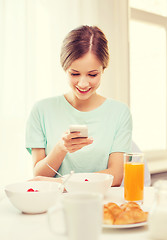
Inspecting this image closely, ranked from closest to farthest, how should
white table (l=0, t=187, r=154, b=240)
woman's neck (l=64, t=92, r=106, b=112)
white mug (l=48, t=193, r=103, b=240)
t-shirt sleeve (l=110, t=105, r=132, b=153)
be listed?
white mug (l=48, t=193, r=103, b=240) → white table (l=0, t=187, r=154, b=240) → t-shirt sleeve (l=110, t=105, r=132, b=153) → woman's neck (l=64, t=92, r=106, b=112)

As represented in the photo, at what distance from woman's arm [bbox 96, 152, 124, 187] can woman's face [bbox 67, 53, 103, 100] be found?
309mm

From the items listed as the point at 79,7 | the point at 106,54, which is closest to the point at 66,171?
the point at 106,54

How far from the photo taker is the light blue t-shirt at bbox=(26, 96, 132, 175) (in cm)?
168

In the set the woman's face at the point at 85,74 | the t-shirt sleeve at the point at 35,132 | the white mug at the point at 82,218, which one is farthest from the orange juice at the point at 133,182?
the t-shirt sleeve at the point at 35,132

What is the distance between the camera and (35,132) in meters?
1.70

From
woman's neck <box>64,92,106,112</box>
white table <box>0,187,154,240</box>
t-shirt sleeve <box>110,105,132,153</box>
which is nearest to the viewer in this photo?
white table <box>0,187,154,240</box>

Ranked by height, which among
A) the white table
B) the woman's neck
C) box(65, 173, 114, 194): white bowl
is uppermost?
the woman's neck

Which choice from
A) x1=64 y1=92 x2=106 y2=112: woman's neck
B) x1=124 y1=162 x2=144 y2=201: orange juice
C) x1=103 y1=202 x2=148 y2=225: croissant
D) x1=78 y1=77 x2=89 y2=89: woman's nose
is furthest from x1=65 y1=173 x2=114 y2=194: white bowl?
x1=64 y1=92 x2=106 y2=112: woman's neck

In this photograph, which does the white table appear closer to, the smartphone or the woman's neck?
the smartphone

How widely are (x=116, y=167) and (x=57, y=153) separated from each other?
0.27 m

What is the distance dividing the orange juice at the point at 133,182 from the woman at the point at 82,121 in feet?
1.07

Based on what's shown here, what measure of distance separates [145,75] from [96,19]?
36.2 inches

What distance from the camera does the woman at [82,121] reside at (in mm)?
1559

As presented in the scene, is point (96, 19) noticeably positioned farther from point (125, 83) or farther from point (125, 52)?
point (125, 83)
